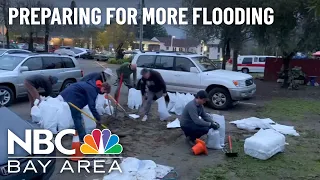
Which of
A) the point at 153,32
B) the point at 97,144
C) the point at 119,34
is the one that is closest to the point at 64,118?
the point at 97,144

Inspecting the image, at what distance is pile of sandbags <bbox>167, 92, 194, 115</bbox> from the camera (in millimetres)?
10258

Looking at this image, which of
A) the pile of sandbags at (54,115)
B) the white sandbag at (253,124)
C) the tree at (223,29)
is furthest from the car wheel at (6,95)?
the tree at (223,29)

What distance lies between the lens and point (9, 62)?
1080cm

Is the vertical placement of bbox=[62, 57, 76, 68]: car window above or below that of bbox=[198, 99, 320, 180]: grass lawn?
above

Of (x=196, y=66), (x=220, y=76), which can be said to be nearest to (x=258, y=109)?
(x=220, y=76)

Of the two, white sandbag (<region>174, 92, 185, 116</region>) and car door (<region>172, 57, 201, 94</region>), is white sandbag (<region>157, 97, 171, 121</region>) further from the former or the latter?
car door (<region>172, 57, 201, 94</region>)

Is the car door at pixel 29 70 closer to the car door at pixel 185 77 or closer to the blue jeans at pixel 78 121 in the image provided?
the car door at pixel 185 77

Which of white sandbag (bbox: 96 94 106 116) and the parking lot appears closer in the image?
the parking lot

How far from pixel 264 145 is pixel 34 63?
26.7ft

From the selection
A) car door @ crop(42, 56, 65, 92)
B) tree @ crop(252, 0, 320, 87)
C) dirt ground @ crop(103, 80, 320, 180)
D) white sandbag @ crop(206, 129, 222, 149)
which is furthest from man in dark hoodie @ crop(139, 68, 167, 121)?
tree @ crop(252, 0, 320, 87)

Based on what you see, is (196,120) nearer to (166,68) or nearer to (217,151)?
(217,151)

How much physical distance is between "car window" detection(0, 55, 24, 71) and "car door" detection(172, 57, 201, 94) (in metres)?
5.28

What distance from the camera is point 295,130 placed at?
881cm

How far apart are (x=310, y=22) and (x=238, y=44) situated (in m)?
4.68
